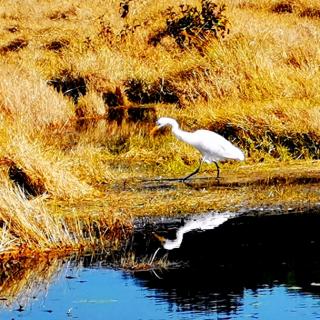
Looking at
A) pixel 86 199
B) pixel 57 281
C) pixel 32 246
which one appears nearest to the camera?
pixel 57 281

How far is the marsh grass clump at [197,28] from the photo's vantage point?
22.6 meters

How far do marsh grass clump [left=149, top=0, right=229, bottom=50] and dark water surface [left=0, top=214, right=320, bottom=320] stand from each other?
13314mm

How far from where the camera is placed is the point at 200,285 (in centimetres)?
761

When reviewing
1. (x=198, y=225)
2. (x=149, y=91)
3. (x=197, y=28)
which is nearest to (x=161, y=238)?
(x=198, y=225)

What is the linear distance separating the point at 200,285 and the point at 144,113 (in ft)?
39.8

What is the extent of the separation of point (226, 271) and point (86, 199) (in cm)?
358

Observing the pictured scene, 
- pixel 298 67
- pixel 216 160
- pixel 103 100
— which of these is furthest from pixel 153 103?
pixel 216 160

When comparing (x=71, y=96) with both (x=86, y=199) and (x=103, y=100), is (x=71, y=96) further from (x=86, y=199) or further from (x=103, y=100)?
(x=86, y=199)

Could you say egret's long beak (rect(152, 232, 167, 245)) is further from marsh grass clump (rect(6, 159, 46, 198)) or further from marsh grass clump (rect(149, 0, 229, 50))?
marsh grass clump (rect(149, 0, 229, 50))

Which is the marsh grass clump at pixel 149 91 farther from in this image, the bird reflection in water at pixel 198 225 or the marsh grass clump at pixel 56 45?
the bird reflection in water at pixel 198 225

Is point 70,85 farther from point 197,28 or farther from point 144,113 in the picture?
point 197,28

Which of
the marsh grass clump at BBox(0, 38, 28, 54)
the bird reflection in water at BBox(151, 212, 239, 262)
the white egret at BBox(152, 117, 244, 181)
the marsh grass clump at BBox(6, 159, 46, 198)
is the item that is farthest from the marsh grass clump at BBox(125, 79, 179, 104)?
the bird reflection in water at BBox(151, 212, 239, 262)

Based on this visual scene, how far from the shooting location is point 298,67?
1938cm

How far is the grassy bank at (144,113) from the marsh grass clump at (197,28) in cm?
4
